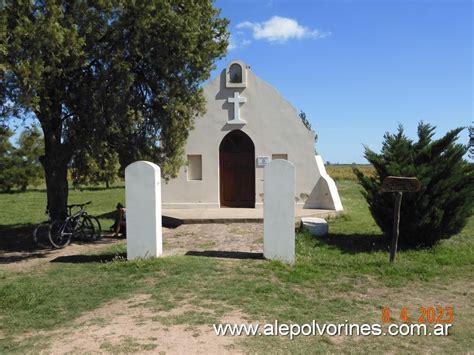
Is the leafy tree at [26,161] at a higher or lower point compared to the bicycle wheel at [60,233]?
higher

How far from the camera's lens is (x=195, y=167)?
16.3 metres

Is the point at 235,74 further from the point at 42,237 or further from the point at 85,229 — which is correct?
the point at 42,237

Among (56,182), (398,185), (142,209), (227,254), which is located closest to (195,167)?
(56,182)

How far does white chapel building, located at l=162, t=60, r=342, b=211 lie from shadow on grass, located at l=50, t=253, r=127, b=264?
6.72 metres

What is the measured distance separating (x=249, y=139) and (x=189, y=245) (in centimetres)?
651

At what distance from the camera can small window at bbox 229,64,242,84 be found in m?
15.8

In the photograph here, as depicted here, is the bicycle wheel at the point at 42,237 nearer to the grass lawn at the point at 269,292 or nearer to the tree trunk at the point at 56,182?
the tree trunk at the point at 56,182

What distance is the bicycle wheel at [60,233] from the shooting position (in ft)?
33.9

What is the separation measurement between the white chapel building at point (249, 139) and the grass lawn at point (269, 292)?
Result: 6144mm

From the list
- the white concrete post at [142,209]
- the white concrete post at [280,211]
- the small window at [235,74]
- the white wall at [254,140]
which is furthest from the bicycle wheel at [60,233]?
the small window at [235,74]

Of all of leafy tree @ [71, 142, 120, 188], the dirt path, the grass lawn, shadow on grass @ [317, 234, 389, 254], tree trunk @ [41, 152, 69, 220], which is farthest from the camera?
tree trunk @ [41, 152, 69, 220]

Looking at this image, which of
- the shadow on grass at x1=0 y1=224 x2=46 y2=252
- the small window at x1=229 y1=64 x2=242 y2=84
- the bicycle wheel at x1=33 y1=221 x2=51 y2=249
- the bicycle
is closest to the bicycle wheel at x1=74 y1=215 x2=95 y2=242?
the bicycle

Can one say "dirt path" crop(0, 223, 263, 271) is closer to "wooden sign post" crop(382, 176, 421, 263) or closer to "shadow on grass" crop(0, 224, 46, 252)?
"shadow on grass" crop(0, 224, 46, 252)

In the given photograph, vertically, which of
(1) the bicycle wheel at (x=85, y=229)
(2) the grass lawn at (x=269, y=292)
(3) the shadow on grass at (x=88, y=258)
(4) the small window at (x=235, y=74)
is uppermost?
(4) the small window at (x=235, y=74)
